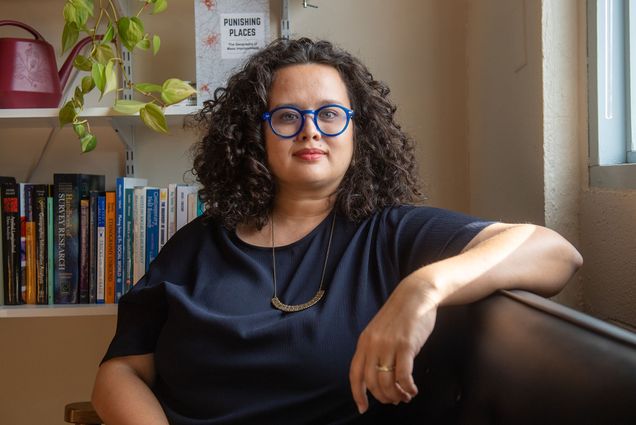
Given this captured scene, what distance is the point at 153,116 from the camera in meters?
1.48

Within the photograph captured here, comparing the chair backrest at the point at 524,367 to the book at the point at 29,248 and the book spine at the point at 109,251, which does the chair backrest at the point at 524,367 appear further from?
the book at the point at 29,248

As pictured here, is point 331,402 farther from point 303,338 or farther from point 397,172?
point 397,172

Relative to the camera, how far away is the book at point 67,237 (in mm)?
1569

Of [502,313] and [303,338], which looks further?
[303,338]

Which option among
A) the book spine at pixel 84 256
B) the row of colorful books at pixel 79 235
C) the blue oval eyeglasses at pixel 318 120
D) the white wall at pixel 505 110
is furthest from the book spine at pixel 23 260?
the white wall at pixel 505 110

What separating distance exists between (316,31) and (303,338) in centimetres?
108

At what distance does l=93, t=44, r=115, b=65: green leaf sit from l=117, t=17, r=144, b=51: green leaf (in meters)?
0.05

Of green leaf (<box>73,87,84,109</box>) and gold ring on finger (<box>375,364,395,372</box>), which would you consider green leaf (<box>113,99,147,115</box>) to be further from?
gold ring on finger (<box>375,364,395,372</box>)

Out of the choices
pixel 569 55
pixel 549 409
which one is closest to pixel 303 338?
pixel 549 409

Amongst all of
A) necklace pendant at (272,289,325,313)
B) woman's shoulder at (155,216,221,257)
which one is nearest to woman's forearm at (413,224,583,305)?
necklace pendant at (272,289,325,313)

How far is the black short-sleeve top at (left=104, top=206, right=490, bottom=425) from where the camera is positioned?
1038 mm

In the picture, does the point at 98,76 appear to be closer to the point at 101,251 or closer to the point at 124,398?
the point at 101,251

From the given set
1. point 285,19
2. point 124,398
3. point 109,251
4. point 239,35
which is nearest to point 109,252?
point 109,251

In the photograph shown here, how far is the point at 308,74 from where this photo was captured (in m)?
1.24
